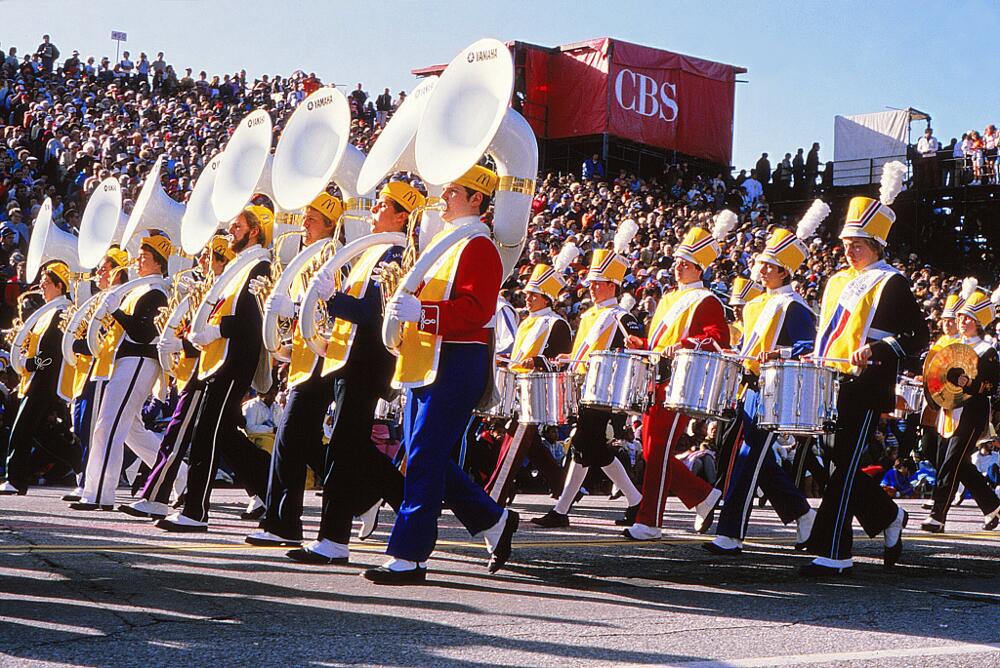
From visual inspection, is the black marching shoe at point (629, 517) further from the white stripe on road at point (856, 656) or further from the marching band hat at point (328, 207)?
the white stripe on road at point (856, 656)

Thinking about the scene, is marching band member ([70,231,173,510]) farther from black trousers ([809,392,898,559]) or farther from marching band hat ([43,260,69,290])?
black trousers ([809,392,898,559])

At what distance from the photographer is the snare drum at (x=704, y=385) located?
7.81 meters

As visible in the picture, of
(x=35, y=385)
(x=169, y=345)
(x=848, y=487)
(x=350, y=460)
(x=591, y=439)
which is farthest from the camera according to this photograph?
(x=35, y=385)

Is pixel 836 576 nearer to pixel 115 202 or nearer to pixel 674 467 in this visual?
pixel 674 467

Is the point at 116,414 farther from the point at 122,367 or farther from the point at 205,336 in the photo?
the point at 205,336

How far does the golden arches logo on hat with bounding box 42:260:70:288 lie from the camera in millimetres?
11969

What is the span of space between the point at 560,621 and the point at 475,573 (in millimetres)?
1504

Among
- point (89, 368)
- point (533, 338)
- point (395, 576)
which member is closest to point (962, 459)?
point (533, 338)

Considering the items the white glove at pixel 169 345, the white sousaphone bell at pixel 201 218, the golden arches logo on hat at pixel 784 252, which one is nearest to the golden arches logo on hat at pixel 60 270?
the white sousaphone bell at pixel 201 218

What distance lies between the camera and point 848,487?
7656 millimetres

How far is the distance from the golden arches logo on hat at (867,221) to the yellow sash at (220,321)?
369 centimetres

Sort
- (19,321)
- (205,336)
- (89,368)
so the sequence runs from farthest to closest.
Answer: (19,321), (89,368), (205,336)

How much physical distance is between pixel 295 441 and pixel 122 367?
2825 mm

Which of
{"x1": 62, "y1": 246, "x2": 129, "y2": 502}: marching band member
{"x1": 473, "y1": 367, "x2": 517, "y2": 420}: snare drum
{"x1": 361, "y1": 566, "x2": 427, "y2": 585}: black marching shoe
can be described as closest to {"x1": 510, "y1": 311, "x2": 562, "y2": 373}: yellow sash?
{"x1": 473, "y1": 367, "x2": 517, "y2": 420}: snare drum
